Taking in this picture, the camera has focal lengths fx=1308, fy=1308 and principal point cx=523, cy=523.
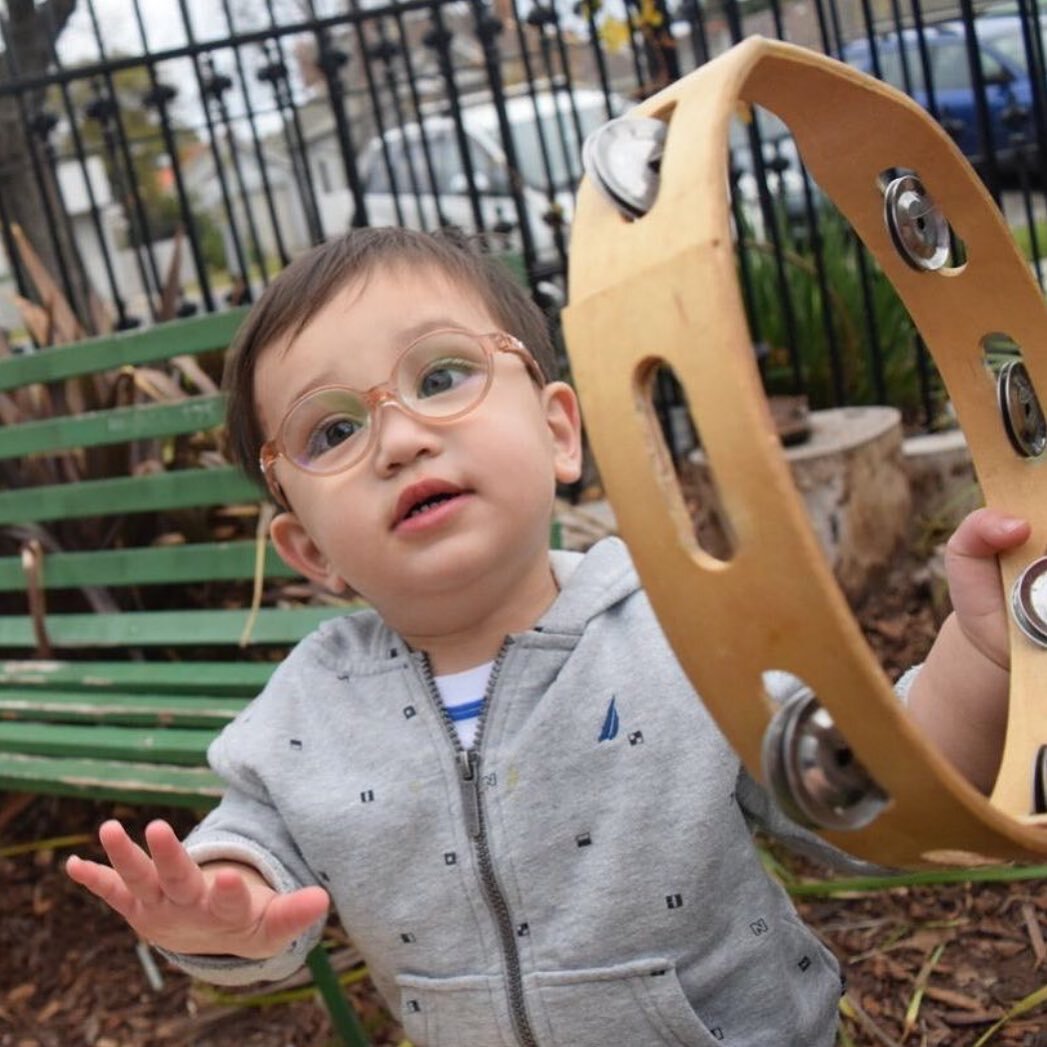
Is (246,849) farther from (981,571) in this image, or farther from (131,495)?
(131,495)

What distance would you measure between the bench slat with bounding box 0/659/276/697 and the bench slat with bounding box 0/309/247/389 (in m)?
0.64

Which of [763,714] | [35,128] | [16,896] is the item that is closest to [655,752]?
[763,714]

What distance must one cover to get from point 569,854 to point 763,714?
2.00 feet

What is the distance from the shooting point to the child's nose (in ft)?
4.42

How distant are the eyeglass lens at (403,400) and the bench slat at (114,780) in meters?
0.88

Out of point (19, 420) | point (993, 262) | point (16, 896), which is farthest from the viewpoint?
point (19, 420)

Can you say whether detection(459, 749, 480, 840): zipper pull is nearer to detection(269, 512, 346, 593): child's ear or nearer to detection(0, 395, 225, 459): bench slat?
detection(269, 512, 346, 593): child's ear

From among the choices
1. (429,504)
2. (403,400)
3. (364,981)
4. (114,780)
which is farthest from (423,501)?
(364,981)

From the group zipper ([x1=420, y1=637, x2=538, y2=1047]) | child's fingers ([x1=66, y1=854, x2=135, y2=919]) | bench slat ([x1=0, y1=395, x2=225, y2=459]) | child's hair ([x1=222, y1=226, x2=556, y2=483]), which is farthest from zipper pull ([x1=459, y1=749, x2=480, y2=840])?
bench slat ([x1=0, y1=395, x2=225, y2=459])

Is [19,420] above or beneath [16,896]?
above

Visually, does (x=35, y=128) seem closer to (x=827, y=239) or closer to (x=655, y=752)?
(x=827, y=239)

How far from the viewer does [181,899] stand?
48.8 inches

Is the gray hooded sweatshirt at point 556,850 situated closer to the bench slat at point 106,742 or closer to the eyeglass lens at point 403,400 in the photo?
the eyeglass lens at point 403,400

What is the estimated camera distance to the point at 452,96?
13.3 ft
